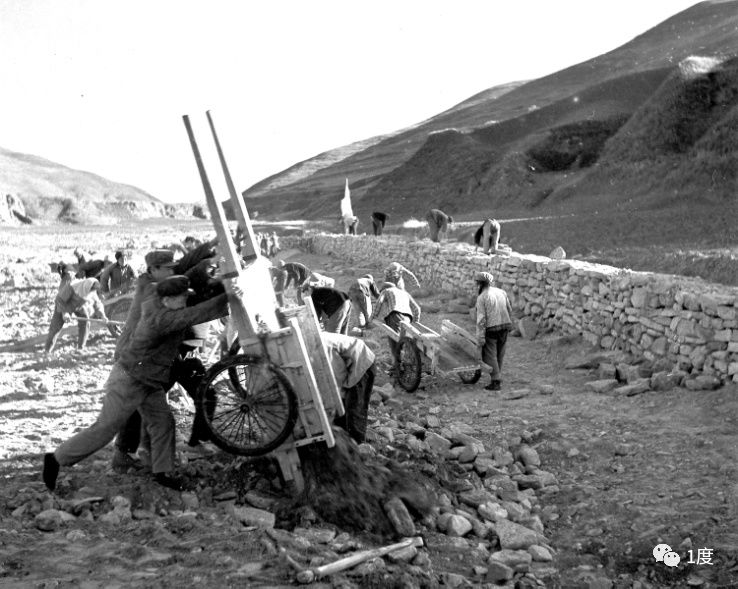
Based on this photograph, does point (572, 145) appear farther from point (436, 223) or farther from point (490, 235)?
point (490, 235)

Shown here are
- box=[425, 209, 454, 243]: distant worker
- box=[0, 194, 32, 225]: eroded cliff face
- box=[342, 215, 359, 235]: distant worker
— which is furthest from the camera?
box=[0, 194, 32, 225]: eroded cliff face

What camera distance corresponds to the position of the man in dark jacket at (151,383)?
538 cm

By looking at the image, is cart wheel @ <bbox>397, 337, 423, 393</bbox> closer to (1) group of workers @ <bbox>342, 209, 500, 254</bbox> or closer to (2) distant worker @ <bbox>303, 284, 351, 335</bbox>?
(2) distant worker @ <bbox>303, 284, 351, 335</bbox>

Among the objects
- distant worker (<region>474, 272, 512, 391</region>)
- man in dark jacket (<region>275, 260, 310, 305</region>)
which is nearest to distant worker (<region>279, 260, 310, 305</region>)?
man in dark jacket (<region>275, 260, 310, 305</region>)

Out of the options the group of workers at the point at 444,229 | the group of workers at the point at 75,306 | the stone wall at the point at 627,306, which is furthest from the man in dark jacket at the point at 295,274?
the group of workers at the point at 444,229

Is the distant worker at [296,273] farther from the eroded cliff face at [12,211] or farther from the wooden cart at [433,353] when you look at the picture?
the eroded cliff face at [12,211]

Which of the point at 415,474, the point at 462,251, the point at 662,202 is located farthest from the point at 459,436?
the point at 662,202

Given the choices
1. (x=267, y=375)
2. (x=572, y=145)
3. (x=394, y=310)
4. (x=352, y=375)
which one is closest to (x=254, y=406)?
(x=267, y=375)

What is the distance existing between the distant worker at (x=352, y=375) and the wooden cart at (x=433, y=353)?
2.91 meters

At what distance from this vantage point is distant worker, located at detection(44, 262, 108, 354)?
1240cm

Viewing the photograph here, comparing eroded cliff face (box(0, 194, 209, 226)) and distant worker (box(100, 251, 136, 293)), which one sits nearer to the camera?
distant worker (box(100, 251, 136, 293))

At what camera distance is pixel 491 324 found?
9281 mm

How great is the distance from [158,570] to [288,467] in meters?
1.54

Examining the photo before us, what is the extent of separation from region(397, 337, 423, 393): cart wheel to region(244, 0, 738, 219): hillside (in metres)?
16.3
